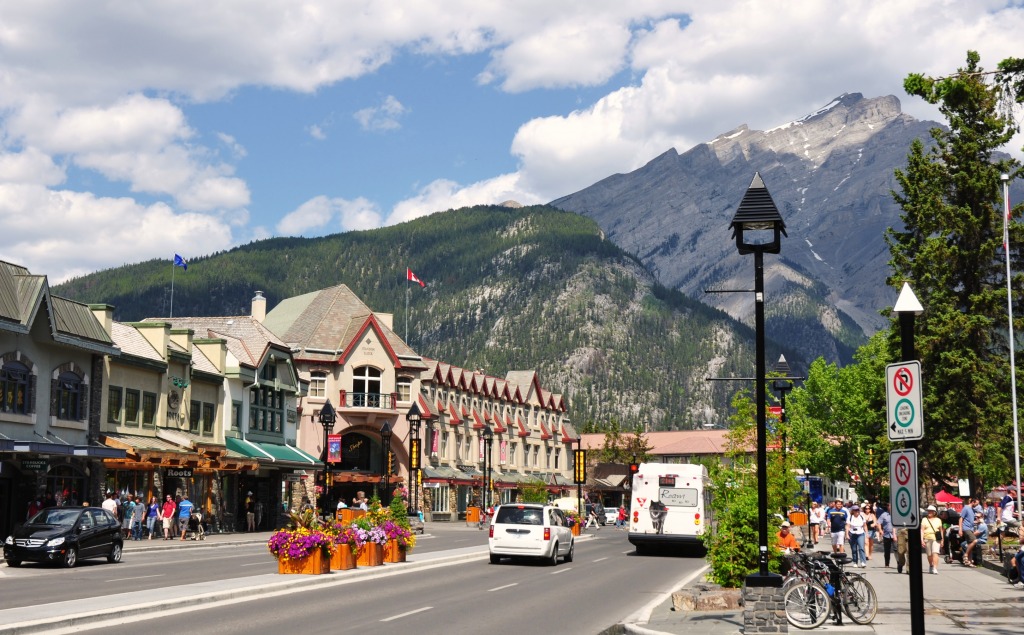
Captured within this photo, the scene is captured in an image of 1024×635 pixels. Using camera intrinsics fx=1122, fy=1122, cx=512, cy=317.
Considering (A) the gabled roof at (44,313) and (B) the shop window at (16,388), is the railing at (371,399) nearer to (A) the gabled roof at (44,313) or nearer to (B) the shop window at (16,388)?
(A) the gabled roof at (44,313)

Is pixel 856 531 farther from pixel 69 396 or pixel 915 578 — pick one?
pixel 69 396

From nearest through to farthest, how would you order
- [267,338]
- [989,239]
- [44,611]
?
[44,611]
[989,239]
[267,338]

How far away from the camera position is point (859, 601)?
1784 centimetres

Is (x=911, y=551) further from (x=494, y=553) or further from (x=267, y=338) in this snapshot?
(x=267, y=338)

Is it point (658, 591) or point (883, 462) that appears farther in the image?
point (883, 462)

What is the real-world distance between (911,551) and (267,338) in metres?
57.1

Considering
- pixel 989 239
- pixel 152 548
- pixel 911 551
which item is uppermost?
pixel 989 239

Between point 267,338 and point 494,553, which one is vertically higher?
point 267,338

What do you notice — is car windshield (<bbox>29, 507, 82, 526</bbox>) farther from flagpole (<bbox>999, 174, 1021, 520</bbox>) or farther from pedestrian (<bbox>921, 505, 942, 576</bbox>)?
flagpole (<bbox>999, 174, 1021, 520</bbox>)

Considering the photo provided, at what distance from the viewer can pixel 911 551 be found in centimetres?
955

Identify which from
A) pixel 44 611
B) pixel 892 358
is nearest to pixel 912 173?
pixel 892 358

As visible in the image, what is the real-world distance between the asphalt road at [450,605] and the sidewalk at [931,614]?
1064 millimetres

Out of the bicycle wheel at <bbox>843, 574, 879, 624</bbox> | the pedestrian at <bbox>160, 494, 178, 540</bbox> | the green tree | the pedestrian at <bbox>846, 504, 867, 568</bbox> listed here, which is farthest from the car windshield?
the green tree

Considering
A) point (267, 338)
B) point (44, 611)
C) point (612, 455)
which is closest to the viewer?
Answer: point (44, 611)
